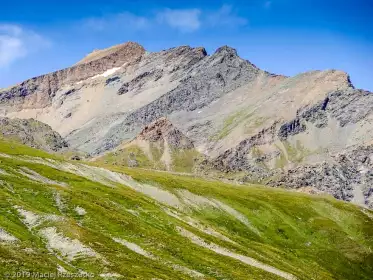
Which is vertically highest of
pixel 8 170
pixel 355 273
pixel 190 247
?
pixel 8 170

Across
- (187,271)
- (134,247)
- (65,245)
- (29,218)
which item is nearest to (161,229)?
(134,247)

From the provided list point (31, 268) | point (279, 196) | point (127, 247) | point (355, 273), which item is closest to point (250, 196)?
point (279, 196)

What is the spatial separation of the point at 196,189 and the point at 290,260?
4710 centimetres

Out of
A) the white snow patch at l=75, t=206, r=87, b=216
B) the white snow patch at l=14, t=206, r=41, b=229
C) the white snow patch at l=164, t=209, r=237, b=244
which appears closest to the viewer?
the white snow patch at l=14, t=206, r=41, b=229

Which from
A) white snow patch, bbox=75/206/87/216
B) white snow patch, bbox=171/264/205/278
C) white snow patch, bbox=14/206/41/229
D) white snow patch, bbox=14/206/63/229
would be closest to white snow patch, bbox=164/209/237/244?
white snow patch, bbox=75/206/87/216

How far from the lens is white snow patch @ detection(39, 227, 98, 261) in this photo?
53.8m

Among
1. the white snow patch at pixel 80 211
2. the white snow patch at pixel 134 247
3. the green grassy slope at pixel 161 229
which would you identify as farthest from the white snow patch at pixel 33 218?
the white snow patch at pixel 80 211

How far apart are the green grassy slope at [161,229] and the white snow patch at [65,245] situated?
0.13 meters

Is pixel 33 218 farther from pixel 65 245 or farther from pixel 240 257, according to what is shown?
pixel 240 257

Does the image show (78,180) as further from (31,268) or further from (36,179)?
(31,268)

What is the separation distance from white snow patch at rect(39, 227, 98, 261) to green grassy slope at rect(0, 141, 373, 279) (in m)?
0.13

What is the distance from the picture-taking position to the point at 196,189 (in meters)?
141

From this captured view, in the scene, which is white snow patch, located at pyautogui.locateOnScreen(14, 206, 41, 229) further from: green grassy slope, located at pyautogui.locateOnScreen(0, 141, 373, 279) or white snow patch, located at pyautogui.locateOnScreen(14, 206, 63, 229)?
green grassy slope, located at pyautogui.locateOnScreen(0, 141, 373, 279)

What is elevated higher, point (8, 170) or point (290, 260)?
point (8, 170)
